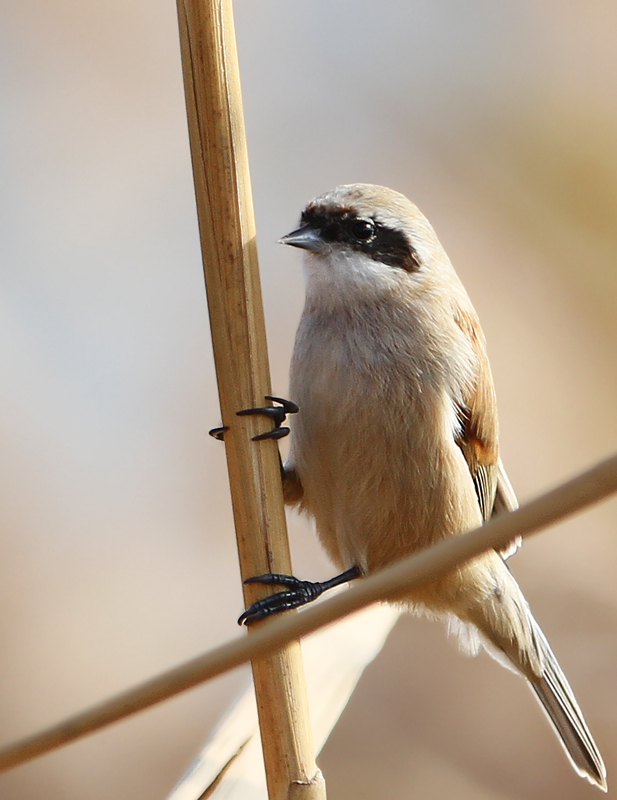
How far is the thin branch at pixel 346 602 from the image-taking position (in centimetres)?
53

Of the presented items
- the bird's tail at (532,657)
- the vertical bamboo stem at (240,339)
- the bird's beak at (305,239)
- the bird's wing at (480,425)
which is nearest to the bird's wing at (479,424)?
the bird's wing at (480,425)

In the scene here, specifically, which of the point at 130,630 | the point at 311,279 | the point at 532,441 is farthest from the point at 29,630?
the point at 532,441

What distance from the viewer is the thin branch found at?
1.74 ft

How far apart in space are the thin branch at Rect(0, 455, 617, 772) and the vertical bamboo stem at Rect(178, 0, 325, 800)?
20.4 inches

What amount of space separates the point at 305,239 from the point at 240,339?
56cm

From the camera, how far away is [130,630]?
2.78 meters

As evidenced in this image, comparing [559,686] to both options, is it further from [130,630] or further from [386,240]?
[130,630]

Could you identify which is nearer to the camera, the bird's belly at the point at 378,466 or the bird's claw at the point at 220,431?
the bird's claw at the point at 220,431

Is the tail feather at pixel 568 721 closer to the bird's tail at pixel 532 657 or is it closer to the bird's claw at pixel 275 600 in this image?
the bird's tail at pixel 532 657

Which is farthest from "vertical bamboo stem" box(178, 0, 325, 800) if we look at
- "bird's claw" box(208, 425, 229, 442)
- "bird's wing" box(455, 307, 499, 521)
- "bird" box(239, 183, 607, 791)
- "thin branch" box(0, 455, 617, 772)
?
"bird's wing" box(455, 307, 499, 521)

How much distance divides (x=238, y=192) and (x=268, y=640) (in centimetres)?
76

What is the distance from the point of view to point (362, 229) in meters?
1.76

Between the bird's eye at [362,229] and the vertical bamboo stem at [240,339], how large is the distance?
0.56 metres

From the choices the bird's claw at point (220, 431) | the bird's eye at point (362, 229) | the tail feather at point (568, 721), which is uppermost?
the bird's eye at point (362, 229)
